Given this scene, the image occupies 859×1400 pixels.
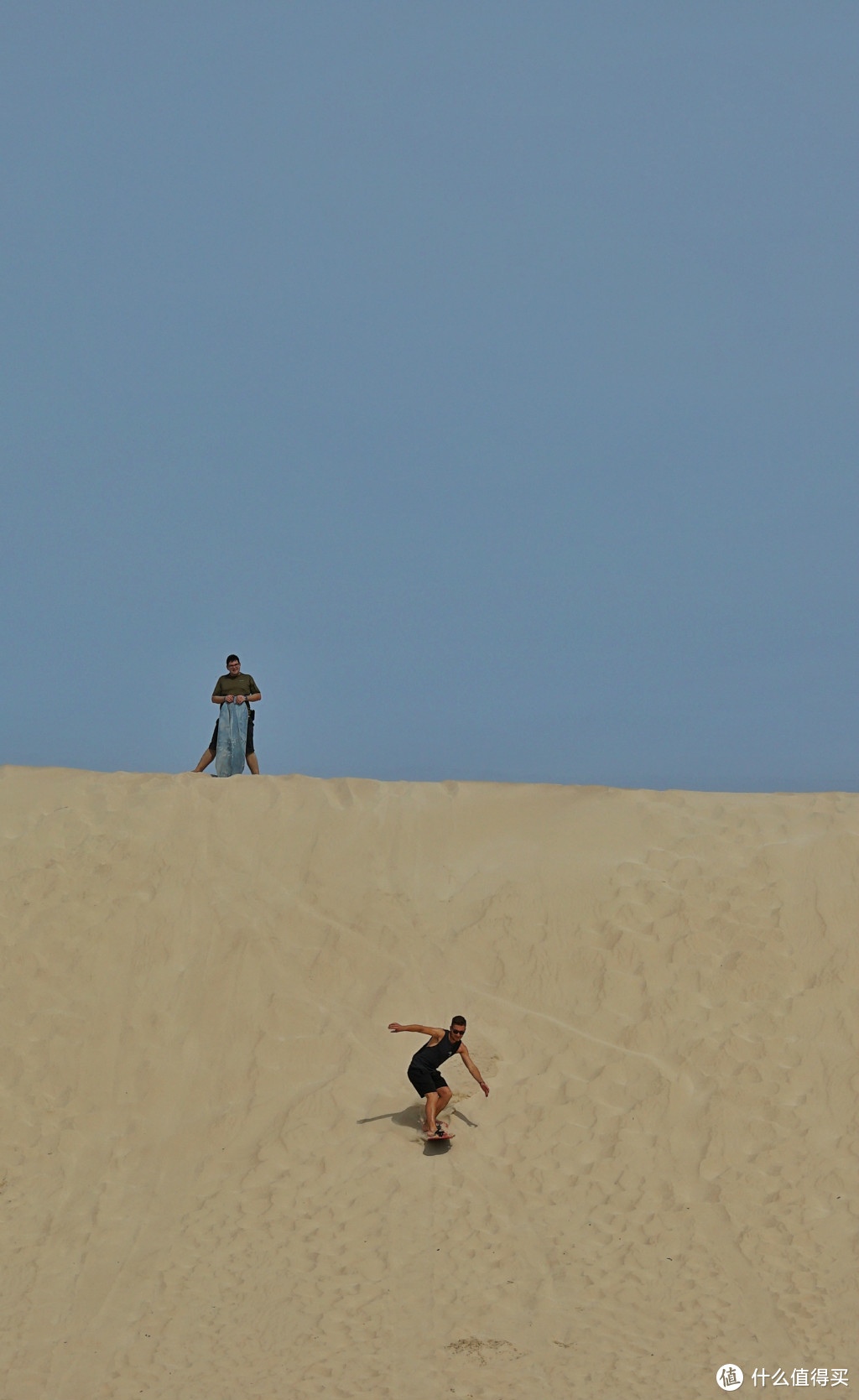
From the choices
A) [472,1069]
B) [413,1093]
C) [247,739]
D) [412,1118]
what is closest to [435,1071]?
[472,1069]

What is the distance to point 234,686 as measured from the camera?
661 inches

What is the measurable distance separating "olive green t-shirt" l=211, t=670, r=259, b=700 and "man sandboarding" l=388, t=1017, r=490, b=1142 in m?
6.28

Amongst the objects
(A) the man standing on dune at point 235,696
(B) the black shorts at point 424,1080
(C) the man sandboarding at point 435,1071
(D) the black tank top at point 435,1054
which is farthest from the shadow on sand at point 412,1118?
(A) the man standing on dune at point 235,696

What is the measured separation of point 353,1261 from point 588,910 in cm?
530

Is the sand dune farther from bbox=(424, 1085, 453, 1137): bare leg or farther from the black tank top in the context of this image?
the black tank top

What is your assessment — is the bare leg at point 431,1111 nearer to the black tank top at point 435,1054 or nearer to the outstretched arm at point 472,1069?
the black tank top at point 435,1054

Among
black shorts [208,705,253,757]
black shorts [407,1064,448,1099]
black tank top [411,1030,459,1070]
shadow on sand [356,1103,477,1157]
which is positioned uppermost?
black shorts [208,705,253,757]

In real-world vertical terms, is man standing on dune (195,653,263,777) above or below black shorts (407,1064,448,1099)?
above

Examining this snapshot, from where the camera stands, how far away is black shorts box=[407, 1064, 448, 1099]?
1182cm

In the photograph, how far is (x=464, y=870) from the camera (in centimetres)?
1557

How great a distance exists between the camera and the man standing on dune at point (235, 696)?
54.9 feet

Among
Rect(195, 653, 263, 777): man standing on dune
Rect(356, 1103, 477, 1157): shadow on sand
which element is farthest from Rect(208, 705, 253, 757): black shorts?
Rect(356, 1103, 477, 1157): shadow on sand

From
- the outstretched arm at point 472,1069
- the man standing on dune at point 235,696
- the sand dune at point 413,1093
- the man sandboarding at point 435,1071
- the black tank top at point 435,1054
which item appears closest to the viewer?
the sand dune at point 413,1093

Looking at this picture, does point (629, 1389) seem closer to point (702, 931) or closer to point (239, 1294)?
→ point (239, 1294)
